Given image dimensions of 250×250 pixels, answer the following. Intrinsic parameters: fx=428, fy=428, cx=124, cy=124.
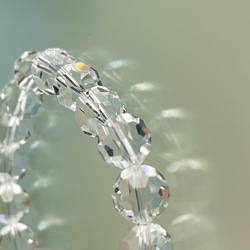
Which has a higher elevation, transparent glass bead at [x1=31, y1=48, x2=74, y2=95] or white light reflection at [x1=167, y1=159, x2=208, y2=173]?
transparent glass bead at [x1=31, y1=48, x2=74, y2=95]

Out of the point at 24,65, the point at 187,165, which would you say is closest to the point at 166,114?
the point at 187,165

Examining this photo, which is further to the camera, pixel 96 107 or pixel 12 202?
Answer: pixel 12 202

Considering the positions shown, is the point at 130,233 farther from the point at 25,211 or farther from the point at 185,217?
the point at 25,211

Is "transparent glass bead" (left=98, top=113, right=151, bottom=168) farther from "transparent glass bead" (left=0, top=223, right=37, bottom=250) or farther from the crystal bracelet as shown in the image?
"transparent glass bead" (left=0, top=223, right=37, bottom=250)

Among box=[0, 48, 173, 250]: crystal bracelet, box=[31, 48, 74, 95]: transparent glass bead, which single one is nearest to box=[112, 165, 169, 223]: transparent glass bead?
box=[0, 48, 173, 250]: crystal bracelet

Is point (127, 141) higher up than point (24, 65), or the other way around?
point (24, 65)

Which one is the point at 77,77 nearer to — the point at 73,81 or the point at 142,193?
the point at 73,81
